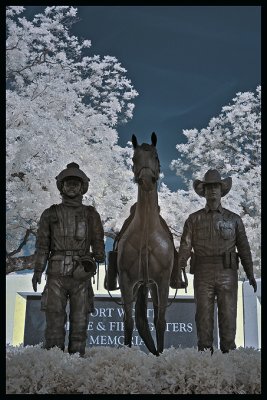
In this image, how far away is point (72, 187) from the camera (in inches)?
253

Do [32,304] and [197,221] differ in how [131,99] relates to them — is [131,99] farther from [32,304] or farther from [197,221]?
[197,221]

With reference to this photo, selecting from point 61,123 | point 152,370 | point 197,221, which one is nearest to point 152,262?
point 197,221

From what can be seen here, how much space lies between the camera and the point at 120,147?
42.6 ft

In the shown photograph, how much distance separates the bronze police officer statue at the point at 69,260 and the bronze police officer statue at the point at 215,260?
1.14m

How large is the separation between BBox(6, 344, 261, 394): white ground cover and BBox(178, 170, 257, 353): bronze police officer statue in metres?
1.15

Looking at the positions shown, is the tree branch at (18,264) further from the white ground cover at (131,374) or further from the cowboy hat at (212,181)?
the white ground cover at (131,374)

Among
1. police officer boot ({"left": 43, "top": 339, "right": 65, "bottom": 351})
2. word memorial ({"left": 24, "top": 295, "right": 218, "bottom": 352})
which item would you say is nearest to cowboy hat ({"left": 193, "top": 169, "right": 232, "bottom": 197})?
police officer boot ({"left": 43, "top": 339, "right": 65, "bottom": 351})

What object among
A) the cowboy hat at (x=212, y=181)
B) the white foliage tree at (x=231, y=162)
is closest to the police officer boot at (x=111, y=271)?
the cowboy hat at (x=212, y=181)

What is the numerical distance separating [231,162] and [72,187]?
25.1ft

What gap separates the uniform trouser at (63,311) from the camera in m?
5.92

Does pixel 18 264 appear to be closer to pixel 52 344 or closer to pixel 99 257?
pixel 99 257

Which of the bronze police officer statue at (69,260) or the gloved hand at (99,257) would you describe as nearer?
the bronze police officer statue at (69,260)
